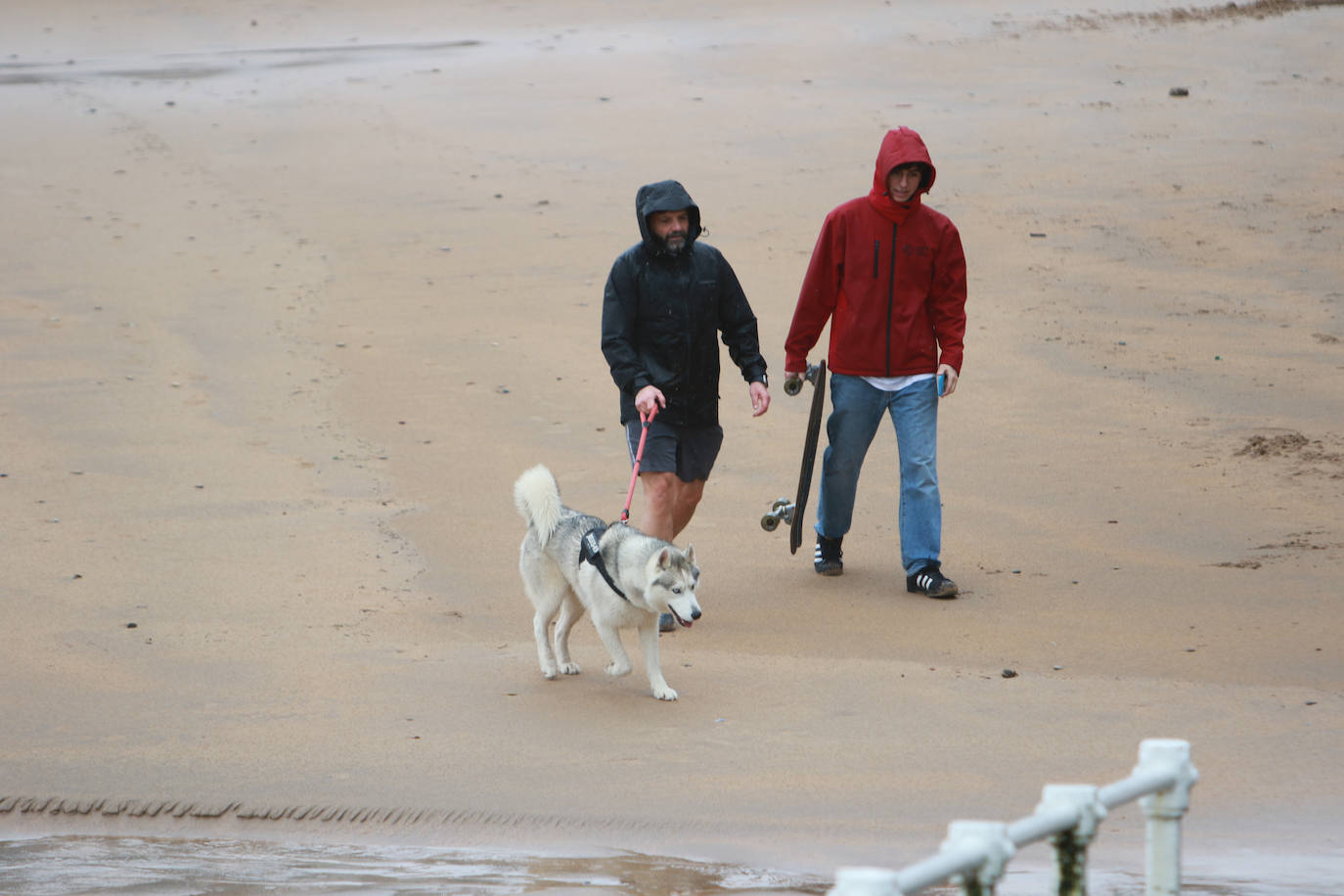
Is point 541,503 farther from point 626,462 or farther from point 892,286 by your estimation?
point 626,462

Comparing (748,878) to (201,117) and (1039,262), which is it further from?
(201,117)

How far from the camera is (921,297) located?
7.27m

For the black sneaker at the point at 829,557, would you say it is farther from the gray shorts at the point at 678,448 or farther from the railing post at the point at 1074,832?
the railing post at the point at 1074,832

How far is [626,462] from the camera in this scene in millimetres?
9812

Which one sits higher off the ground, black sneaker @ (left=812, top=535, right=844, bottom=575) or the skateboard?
the skateboard

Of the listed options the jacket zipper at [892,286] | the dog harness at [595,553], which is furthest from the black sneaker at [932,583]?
the dog harness at [595,553]

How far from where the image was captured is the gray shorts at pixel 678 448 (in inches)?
274

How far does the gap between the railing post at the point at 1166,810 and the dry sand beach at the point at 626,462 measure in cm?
141

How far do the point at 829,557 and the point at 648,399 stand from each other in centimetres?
166

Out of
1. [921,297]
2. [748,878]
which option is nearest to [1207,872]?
[748,878]

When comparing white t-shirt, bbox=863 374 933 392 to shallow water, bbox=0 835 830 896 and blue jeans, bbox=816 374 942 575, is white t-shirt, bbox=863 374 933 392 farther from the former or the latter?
shallow water, bbox=0 835 830 896

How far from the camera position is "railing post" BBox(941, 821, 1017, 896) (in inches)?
107

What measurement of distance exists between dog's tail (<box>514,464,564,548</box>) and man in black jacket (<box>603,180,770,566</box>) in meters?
0.72

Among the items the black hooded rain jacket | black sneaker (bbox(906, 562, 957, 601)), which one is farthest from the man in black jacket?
black sneaker (bbox(906, 562, 957, 601))
